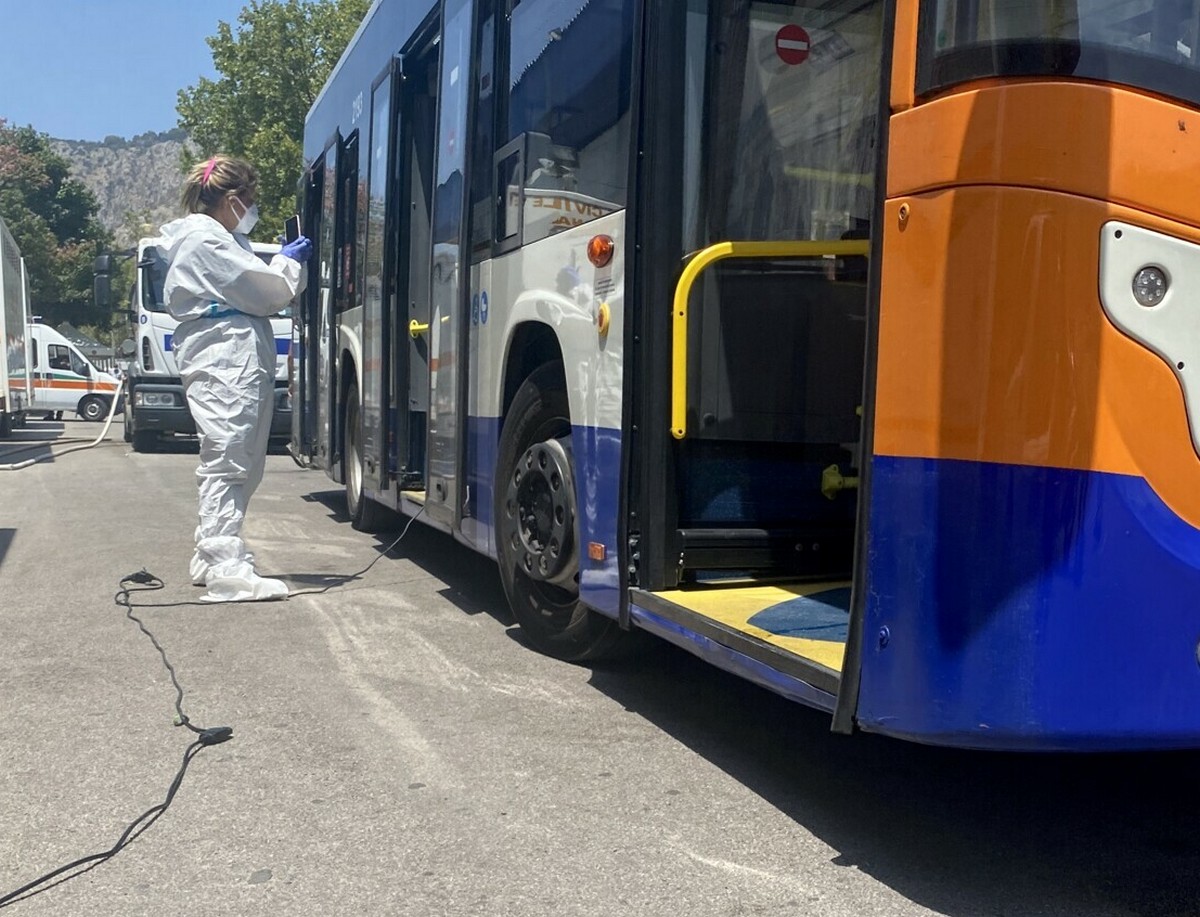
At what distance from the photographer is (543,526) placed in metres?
4.83

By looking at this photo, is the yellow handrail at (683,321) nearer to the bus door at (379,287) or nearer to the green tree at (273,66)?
the bus door at (379,287)

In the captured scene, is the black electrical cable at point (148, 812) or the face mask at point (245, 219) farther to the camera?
the face mask at point (245, 219)

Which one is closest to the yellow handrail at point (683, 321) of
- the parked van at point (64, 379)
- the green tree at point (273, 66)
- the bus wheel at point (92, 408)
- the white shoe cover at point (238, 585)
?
the white shoe cover at point (238, 585)

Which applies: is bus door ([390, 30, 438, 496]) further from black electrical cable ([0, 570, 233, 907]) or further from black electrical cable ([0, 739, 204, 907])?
black electrical cable ([0, 739, 204, 907])

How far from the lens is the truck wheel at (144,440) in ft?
61.4

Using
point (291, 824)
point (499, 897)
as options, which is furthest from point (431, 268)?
point (499, 897)

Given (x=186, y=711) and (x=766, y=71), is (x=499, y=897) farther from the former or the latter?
(x=766, y=71)

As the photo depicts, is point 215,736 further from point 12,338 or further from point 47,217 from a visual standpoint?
point 47,217

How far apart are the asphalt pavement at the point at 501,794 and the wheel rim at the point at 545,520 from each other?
415mm

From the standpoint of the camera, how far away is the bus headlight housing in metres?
2.52

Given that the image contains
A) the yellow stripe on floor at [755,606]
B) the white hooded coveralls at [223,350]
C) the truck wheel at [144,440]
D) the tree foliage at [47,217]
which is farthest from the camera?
the tree foliage at [47,217]

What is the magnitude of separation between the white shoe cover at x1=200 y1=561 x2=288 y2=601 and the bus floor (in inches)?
123

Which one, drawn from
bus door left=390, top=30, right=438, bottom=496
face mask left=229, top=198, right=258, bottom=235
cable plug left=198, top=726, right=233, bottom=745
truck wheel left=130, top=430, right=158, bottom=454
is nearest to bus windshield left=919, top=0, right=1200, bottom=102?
cable plug left=198, top=726, right=233, bottom=745

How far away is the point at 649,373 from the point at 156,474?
1214 centimetres
